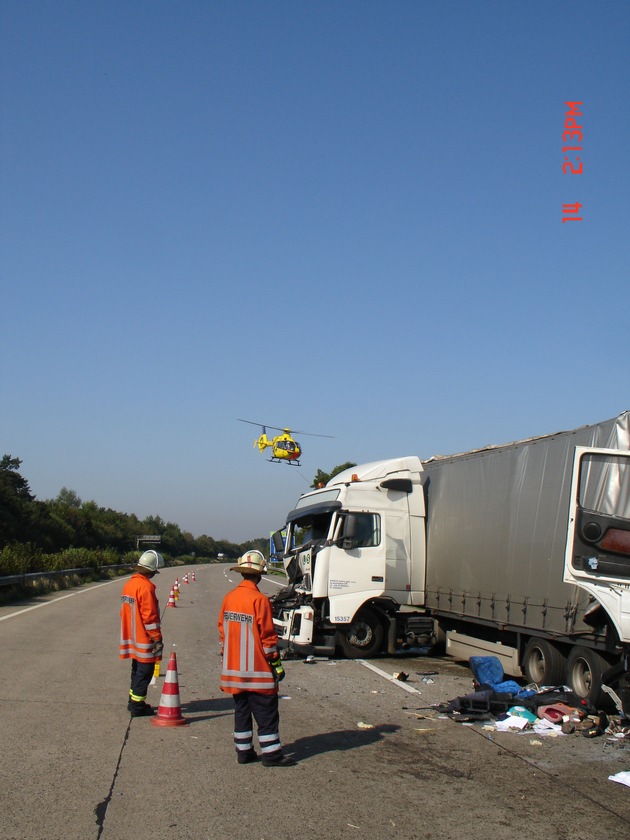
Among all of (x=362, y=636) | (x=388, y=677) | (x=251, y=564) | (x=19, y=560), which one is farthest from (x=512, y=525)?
(x=19, y=560)

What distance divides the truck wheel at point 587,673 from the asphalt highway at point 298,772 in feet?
2.73

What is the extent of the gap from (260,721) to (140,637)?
2.30 meters

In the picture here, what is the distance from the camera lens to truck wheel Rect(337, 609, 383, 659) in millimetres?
14484

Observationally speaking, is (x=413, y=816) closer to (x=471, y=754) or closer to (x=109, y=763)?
(x=471, y=754)

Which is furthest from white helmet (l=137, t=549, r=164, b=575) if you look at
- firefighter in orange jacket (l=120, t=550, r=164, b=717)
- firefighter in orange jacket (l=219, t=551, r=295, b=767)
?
firefighter in orange jacket (l=219, t=551, r=295, b=767)

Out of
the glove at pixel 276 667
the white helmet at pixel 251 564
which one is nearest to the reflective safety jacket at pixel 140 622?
the white helmet at pixel 251 564

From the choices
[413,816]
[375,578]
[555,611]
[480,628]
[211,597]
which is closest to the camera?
[413,816]

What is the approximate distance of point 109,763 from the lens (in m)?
6.90

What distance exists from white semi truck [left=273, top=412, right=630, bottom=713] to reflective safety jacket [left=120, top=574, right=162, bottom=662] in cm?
426

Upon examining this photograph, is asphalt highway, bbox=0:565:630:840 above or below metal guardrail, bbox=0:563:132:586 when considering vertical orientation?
below

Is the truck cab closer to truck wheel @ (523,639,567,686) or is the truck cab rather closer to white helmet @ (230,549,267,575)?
truck wheel @ (523,639,567,686)

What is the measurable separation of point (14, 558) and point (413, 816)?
25263 millimetres

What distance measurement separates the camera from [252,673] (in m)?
6.88

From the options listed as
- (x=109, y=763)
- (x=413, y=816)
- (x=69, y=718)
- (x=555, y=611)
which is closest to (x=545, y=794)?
(x=413, y=816)
